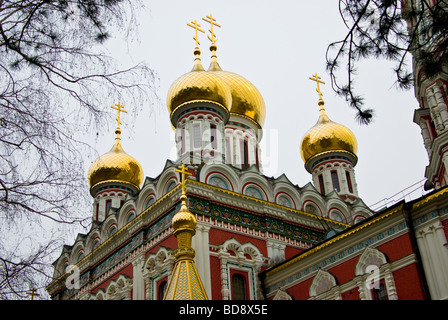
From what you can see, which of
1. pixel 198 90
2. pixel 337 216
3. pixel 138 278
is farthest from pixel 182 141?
pixel 337 216

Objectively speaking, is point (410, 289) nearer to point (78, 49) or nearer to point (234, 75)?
point (78, 49)

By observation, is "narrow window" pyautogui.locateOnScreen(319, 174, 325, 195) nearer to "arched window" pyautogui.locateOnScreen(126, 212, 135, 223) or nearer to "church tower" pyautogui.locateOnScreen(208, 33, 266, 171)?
"church tower" pyautogui.locateOnScreen(208, 33, 266, 171)

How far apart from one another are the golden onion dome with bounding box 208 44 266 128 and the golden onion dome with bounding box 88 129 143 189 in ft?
12.6

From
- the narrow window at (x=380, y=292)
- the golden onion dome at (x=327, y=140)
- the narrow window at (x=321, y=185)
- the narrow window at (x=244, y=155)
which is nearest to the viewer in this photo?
the narrow window at (x=380, y=292)

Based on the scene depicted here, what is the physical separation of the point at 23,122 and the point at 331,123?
1451 cm

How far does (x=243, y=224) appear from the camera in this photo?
13.2 m

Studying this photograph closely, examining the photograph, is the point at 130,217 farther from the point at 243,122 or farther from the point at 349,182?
the point at 349,182

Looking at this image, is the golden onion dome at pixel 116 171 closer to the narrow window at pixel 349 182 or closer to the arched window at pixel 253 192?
the arched window at pixel 253 192

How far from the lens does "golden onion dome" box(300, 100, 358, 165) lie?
17.9m

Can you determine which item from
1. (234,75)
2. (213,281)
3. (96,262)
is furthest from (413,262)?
(234,75)

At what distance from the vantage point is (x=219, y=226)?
12.8 m

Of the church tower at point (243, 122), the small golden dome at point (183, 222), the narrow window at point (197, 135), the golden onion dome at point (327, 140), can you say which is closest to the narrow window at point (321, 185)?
the golden onion dome at point (327, 140)

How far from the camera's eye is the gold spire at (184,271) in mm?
9391

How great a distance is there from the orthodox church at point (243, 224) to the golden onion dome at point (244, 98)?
4 centimetres
